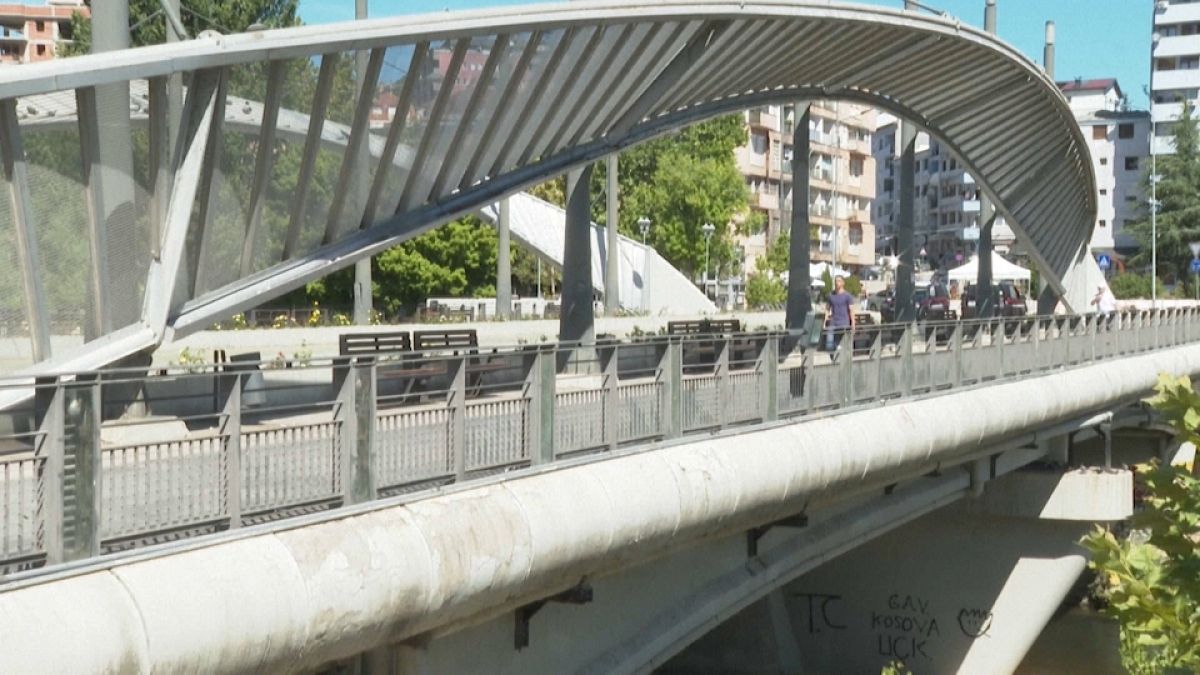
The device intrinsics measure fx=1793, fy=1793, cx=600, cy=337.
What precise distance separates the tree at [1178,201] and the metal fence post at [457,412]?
9452 centimetres

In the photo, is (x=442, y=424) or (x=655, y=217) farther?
(x=655, y=217)

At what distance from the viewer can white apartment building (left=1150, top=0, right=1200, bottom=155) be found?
12012cm

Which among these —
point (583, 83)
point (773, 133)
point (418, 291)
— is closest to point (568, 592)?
point (583, 83)

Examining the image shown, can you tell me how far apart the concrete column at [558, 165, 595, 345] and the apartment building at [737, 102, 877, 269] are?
7505 centimetres

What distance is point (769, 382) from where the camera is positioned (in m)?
17.2

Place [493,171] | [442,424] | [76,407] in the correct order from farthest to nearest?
[493,171]
[442,424]
[76,407]

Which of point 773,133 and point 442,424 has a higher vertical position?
point 773,133

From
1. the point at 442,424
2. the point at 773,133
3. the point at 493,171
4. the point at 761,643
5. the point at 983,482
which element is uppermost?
the point at 773,133

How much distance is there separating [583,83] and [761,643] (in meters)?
8.34

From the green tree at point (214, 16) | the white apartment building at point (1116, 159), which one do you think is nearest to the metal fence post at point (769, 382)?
the green tree at point (214, 16)

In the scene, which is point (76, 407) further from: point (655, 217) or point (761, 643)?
point (655, 217)

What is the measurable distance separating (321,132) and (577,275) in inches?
252

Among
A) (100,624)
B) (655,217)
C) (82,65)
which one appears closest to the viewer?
(100,624)

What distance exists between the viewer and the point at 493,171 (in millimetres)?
24375
